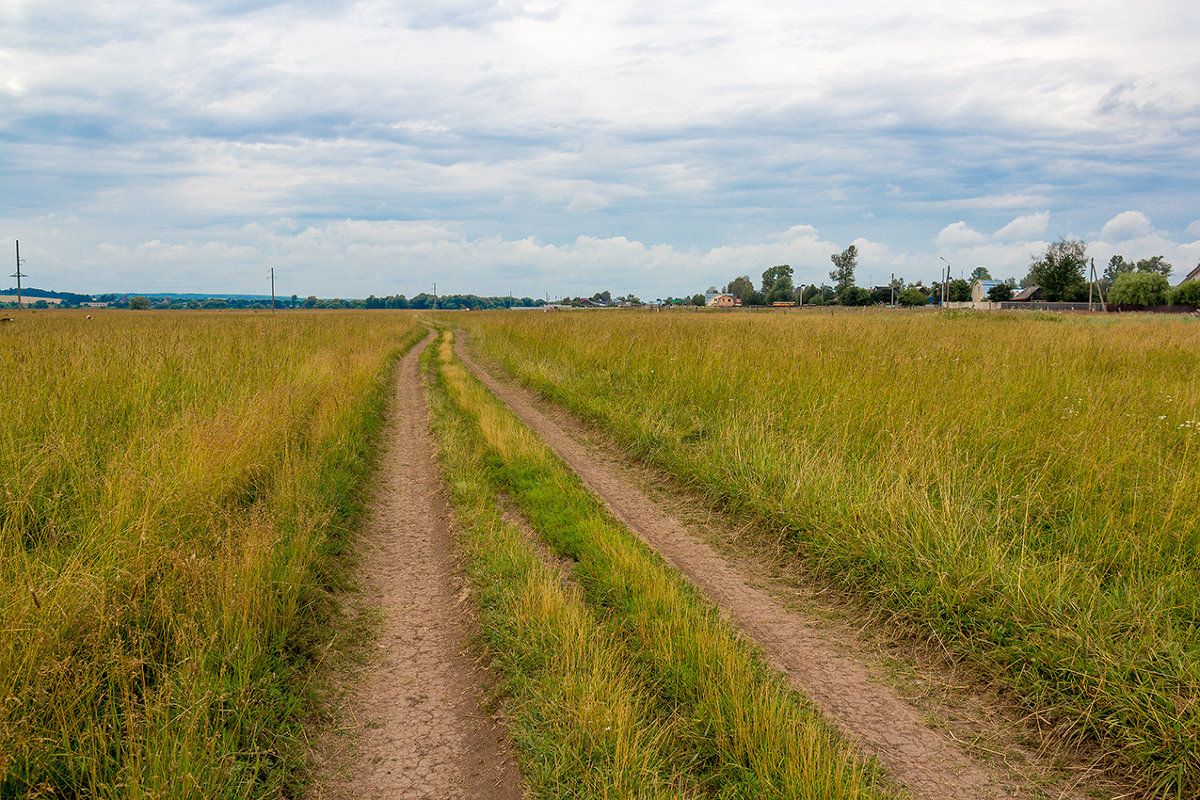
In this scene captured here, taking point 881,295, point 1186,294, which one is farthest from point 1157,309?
point 881,295

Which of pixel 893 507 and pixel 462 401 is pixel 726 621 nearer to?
pixel 893 507

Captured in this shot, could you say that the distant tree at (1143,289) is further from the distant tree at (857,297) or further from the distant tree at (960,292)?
the distant tree at (857,297)

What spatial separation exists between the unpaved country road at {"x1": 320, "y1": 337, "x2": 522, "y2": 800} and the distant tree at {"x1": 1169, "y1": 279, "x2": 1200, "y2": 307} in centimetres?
7567

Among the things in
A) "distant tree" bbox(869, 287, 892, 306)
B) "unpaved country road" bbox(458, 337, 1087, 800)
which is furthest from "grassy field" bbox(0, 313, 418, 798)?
"distant tree" bbox(869, 287, 892, 306)

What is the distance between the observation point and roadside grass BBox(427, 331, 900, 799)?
9.18 ft

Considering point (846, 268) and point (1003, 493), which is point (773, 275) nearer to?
point (846, 268)

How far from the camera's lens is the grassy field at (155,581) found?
8.91 ft

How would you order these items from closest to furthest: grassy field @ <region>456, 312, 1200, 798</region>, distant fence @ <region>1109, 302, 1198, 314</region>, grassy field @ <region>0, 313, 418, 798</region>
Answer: grassy field @ <region>0, 313, 418, 798</region> → grassy field @ <region>456, 312, 1200, 798</region> → distant fence @ <region>1109, 302, 1198, 314</region>

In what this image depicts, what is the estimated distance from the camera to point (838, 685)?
12.1ft

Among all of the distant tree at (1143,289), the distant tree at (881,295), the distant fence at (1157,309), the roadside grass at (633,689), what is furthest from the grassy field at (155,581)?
the distant tree at (881,295)

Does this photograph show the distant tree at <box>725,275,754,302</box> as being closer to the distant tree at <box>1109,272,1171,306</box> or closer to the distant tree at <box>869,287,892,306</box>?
the distant tree at <box>869,287,892,306</box>

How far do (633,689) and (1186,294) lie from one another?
7715 cm

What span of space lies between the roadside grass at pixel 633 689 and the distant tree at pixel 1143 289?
79.2 meters

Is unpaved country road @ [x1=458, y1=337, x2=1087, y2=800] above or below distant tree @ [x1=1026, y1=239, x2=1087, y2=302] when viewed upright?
below
